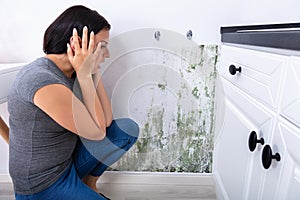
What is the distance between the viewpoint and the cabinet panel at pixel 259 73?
0.64 metres

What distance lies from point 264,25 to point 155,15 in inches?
19.6

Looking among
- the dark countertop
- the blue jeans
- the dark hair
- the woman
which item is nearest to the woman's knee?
the blue jeans

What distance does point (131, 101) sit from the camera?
3.79 feet

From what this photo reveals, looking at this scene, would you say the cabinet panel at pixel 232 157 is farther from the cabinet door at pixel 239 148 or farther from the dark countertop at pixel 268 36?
the dark countertop at pixel 268 36

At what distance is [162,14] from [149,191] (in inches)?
37.0

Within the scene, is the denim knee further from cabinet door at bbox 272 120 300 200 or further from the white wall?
cabinet door at bbox 272 120 300 200

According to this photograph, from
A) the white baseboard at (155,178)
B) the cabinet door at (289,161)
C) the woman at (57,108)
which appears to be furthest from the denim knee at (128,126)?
the cabinet door at (289,161)

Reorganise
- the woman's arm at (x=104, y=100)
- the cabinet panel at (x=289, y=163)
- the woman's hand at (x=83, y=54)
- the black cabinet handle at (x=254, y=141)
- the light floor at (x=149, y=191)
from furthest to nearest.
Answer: the light floor at (x=149, y=191)
the woman's arm at (x=104, y=100)
the woman's hand at (x=83, y=54)
the black cabinet handle at (x=254, y=141)
the cabinet panel at (x=289, y=163)

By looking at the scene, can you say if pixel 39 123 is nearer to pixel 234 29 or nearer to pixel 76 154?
pixel 76 154

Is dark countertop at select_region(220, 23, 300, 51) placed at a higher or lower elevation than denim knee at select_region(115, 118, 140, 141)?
higher

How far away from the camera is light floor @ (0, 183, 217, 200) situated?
133 centimetres

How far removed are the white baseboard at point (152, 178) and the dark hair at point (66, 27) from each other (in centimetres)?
83

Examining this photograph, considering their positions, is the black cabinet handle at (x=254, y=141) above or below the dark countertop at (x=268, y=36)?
below

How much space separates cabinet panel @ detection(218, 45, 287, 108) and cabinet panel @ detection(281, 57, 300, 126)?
0.03 meters
